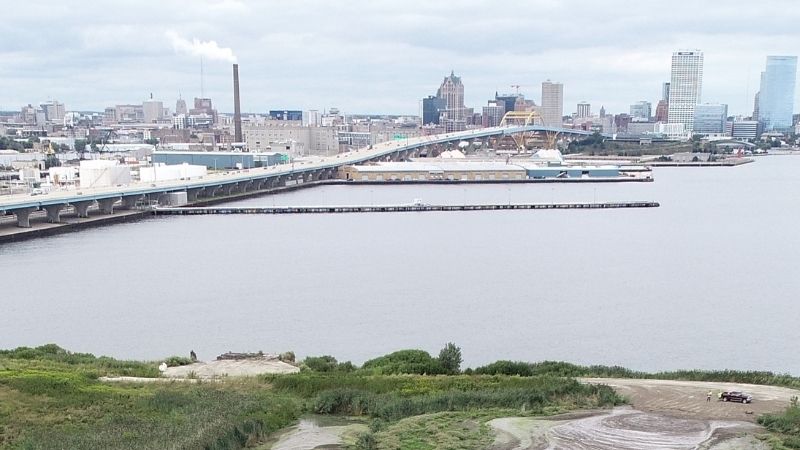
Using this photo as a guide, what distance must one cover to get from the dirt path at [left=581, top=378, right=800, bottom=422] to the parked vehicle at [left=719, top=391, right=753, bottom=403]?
0.03m

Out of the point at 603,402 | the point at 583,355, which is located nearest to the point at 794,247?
the point at 583,355

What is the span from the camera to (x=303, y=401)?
14.0ft

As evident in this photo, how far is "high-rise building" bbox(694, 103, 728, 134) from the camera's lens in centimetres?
5769

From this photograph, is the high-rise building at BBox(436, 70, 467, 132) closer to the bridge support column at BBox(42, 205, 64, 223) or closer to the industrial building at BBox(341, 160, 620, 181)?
the industrial building at BBox(341, 160, 620, 181)

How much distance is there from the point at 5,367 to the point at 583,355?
3.88 metres

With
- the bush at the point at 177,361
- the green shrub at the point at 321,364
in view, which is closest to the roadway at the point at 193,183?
the bush at the point at 177,361

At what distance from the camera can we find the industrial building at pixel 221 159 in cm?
2420

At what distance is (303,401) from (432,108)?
6305cm

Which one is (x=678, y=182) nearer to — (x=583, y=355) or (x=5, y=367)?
(x=583, y=355)

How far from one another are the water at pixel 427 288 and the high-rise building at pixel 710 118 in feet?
154

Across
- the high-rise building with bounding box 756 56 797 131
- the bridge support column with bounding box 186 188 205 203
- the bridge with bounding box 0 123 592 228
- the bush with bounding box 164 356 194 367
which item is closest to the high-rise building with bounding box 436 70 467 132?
the high-rise building with bounding box 756 56 797 131

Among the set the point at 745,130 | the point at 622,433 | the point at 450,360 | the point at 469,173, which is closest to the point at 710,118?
the point at 745,130

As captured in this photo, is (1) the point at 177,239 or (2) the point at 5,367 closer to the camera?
(2) the point at 5,367

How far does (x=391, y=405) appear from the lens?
397 cm
